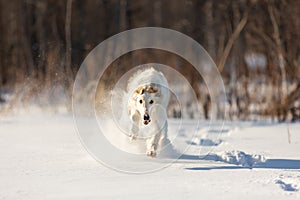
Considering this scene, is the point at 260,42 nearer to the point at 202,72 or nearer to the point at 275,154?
the point at 202,72

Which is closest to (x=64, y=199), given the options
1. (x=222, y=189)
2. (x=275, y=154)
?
(x=222, y=189)

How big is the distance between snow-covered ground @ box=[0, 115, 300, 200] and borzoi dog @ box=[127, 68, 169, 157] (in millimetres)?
366

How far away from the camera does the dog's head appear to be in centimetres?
472

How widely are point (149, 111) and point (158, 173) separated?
3.07 ft

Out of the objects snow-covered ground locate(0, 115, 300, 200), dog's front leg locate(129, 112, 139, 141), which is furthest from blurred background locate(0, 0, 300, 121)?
dog's front leg locate(129, 112, 139, 141)

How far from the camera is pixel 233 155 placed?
4801 mm

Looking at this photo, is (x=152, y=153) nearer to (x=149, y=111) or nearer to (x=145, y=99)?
(x=149, y=111)

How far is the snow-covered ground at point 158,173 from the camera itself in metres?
3.44

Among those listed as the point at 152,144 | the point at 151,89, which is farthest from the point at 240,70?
the point at 152,144

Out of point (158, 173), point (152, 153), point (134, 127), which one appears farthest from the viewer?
point (134, 127)

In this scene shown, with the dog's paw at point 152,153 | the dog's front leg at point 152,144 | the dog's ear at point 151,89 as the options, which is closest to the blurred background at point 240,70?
the dog's ear at point 151,89

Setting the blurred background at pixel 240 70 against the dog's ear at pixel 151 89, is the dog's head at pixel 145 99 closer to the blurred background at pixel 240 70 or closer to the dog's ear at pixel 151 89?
the dog's ear at pixel 151 89

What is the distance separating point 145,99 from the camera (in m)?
4.82

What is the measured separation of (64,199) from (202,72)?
290 inches
